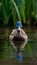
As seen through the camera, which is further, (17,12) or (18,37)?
(17,12)

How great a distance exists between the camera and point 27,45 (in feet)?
26.9

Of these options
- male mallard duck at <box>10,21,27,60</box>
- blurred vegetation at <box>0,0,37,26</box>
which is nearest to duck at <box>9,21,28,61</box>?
male mallard duck at <box>10,21,27,60</box>

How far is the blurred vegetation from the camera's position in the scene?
531 inches

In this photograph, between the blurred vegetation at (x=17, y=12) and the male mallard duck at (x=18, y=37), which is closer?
the male mallard duck at (x=18, y=37)

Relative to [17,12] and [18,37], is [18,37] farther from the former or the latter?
[17,12]

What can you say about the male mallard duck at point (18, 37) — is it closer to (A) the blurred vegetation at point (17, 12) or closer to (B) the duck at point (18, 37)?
(B) the duck at point (18, 37)

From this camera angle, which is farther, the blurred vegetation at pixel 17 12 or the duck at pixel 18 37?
the blurred vegetation at pixel 17 12

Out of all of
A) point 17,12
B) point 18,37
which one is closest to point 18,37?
point 18,37

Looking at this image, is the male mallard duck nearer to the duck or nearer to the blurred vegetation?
the duck

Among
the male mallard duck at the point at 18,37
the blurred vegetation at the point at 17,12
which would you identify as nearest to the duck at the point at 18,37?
the male mallard duck at the point at 18,37

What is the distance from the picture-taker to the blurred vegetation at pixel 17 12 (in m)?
13.5

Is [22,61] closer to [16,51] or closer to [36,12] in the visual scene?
[16,51]

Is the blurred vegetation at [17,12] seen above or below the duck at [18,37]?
above

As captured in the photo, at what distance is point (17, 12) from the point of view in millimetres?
13398
